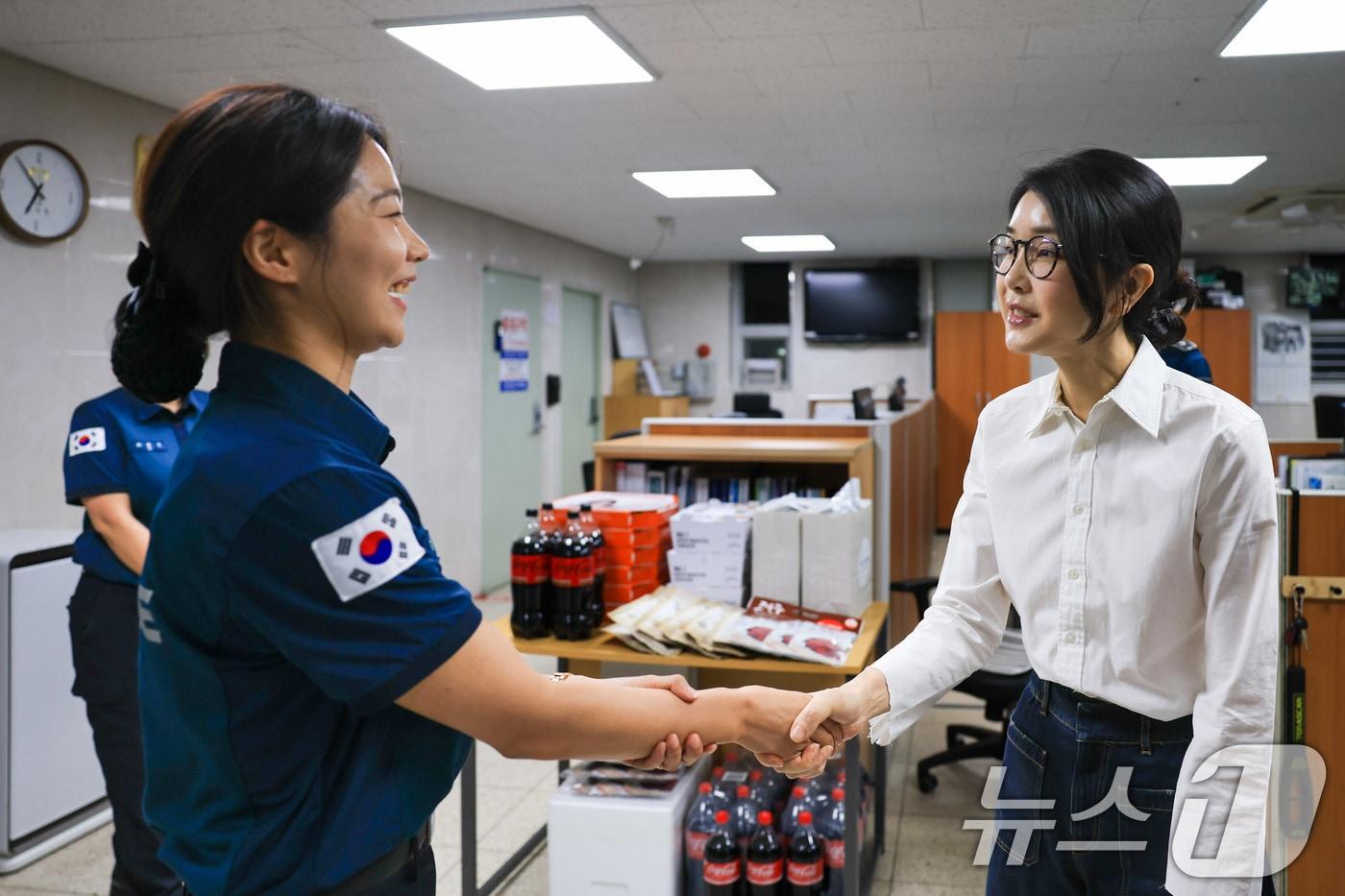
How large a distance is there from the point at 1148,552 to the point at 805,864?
1.68 metres

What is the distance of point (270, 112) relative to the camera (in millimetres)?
1022

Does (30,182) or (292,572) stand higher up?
(30,182)

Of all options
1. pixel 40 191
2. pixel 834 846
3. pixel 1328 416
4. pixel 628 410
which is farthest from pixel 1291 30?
pixel 628 410

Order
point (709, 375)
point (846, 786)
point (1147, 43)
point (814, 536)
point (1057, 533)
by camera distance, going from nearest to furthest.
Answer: point (1057, 533)
point (846, 786)
point (814, 536)
point (1147, 43)
point (709, 375)

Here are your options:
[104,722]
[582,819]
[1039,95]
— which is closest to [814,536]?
[582,819]

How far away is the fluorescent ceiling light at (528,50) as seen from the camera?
3.49 metres

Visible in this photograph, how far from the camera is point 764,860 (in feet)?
9.05

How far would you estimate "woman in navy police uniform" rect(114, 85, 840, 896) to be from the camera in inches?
37.9

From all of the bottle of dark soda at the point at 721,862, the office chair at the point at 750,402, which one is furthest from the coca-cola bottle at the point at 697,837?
the office chair at the point at 750,402

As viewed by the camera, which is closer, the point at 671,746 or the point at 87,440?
the point at 671,746

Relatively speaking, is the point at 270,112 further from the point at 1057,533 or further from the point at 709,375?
the point at 709,375

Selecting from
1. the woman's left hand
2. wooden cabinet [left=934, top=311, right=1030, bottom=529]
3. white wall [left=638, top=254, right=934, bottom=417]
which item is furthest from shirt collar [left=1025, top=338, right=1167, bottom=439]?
white wall [left=638, top=254, right=934, bottom=417]

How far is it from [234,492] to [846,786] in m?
2.04

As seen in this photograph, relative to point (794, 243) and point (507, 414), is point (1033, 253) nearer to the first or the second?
point (507, 414)
